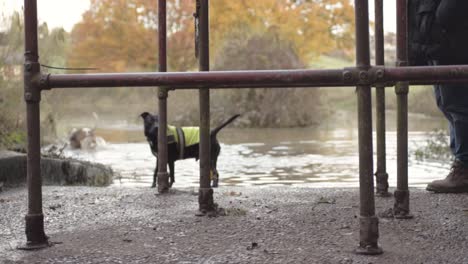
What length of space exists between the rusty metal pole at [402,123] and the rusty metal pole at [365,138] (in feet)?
2.03

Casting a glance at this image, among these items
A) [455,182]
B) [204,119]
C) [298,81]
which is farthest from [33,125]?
[455,182]

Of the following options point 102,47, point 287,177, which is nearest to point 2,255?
point 287,177

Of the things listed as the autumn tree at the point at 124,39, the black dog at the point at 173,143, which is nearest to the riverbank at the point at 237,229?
the black dog at the point at 173,143

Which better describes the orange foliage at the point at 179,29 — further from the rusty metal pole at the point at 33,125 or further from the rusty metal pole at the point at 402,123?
the rusty metal pole at the point at 33,125

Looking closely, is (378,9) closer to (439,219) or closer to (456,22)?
(456,22)

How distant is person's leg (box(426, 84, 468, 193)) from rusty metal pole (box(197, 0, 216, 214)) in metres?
1.30

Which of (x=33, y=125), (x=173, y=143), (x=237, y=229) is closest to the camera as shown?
(x=33, y=125)

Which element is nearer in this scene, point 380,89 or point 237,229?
point 237,229

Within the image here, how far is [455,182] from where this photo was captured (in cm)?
368

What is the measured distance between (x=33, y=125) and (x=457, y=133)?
7.65 feet

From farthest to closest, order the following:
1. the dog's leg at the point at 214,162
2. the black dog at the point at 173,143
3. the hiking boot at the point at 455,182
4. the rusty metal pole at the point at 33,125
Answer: the dog's leg at the point at 214,162 → the black dog at the point at 173,143 → the hiking boot at the point at 455,182 → the rusty metal pole at the point at 33,125

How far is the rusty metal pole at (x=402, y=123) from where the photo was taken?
286 centimetres

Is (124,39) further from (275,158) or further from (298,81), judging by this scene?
(298,81)

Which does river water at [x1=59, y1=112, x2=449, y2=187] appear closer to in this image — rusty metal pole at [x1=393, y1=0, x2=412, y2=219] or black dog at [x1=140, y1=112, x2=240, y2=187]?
black dog at [x1=140, y1=112, x2=240, y2=187]
